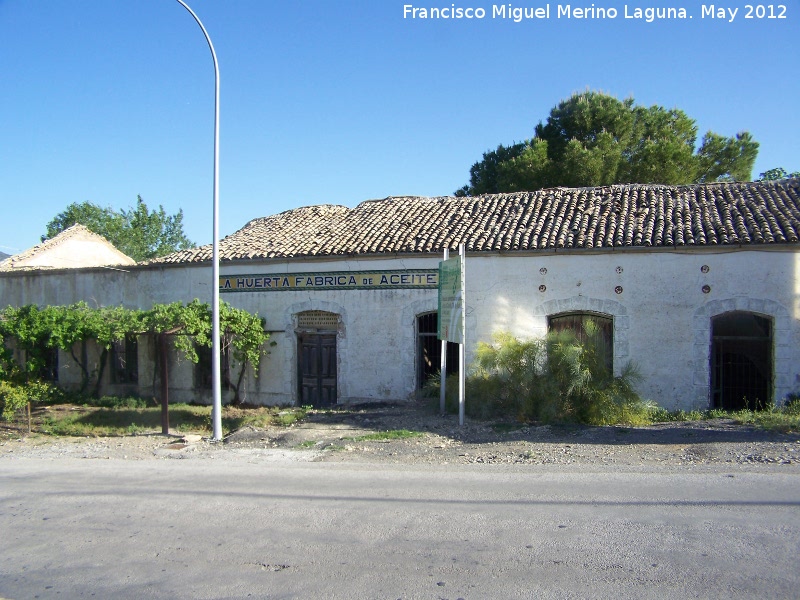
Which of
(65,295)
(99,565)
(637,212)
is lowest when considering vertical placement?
(99,565)

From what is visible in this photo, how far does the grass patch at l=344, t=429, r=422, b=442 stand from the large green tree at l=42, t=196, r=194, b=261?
103 ft

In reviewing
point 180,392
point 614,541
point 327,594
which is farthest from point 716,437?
point 180,392

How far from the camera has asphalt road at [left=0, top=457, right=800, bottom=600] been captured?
15.4ft

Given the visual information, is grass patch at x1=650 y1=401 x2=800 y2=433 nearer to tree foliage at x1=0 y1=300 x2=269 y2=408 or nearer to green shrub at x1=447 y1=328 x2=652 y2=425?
green shrub at x1=447 y1=328 x2=652 y2=425

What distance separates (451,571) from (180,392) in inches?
546

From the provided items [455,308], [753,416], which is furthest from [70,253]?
[753,416]

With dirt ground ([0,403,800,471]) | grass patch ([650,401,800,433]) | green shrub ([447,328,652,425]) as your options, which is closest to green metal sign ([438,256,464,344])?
green shrub ([447,328,652,425])

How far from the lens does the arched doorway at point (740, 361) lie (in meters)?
13.2

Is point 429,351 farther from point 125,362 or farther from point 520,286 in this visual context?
point 125,362

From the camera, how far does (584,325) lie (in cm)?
1382

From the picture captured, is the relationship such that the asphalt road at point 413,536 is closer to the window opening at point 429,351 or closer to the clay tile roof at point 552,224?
the window opening at point 429,351

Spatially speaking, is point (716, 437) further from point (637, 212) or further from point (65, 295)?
point (65, 295)

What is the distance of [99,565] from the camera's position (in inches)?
213

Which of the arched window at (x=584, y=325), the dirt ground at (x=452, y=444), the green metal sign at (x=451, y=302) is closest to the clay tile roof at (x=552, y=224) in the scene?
the arched window at (x=584, y=325)
